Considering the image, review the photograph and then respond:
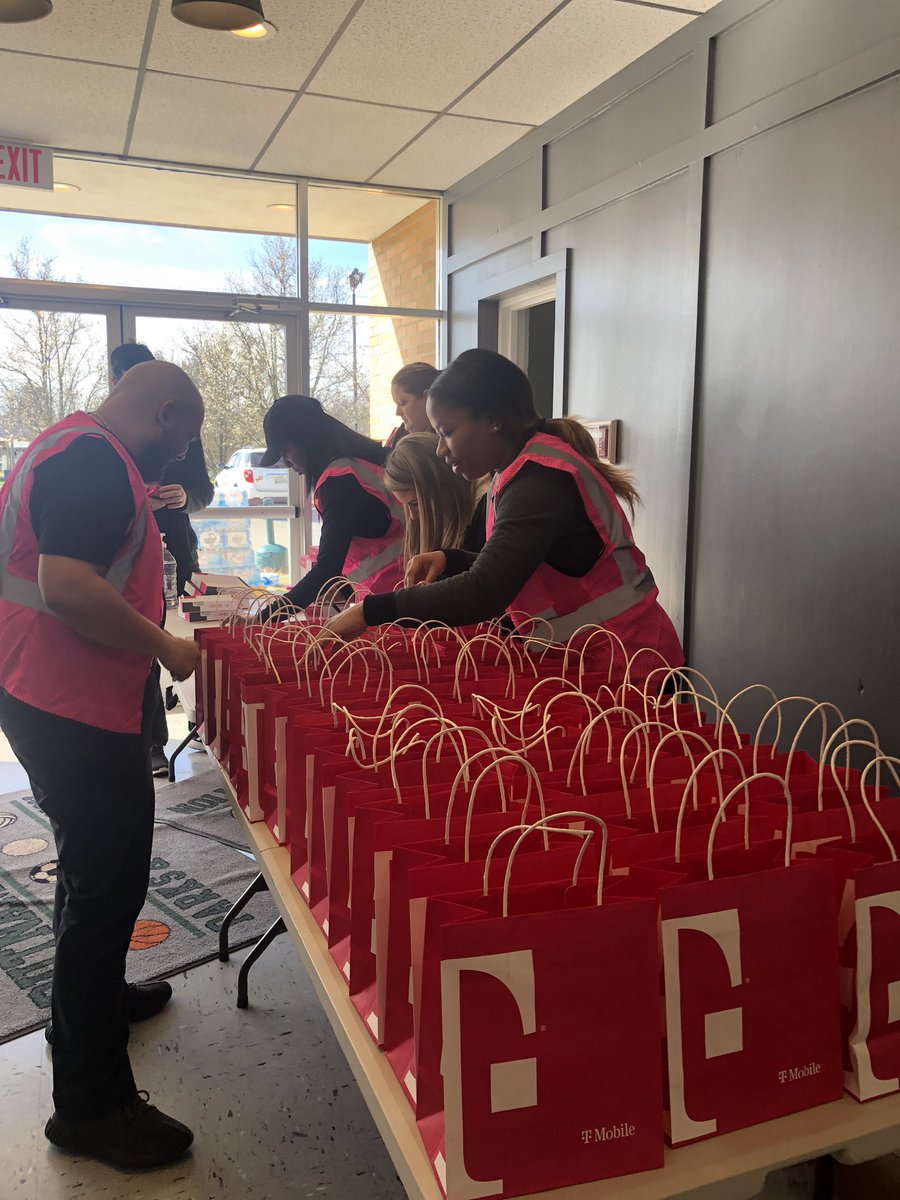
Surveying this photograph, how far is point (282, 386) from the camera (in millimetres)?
5637

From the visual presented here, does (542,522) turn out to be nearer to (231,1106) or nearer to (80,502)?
(80,502)

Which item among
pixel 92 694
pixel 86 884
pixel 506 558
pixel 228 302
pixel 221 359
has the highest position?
pixel 228 302

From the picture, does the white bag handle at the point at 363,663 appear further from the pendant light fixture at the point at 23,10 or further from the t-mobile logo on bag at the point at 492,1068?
the pendant light fixture at the point at 23,10

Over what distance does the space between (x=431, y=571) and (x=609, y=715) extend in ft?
2.76

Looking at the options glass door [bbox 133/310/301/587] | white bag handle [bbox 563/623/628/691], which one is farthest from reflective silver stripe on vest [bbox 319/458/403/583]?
glass door [bbox 133/310/301/587]

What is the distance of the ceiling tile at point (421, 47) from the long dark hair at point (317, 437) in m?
1.65

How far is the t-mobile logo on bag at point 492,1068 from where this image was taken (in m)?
0.68

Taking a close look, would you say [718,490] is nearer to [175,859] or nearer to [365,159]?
[175,859]

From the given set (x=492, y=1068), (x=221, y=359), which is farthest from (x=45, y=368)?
(x=492, y=1068)

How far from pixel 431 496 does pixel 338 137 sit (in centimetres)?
301

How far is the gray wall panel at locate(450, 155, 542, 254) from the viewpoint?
468 centimetres

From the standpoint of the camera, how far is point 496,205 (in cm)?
507

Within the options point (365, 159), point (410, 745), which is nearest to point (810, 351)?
point (410, 745)

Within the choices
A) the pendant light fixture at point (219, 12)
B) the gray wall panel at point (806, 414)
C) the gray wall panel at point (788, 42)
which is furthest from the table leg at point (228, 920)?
the gray wall panel at point (788, 42)
